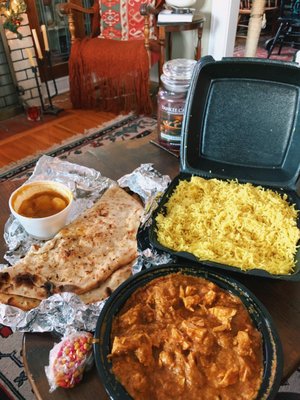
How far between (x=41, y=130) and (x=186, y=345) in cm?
271

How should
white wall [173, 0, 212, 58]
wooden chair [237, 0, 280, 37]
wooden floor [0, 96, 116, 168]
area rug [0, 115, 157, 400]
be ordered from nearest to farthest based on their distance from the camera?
area rug [0, 115, 157, 400] < wooden floor [0, 96, 116, 168] < white wall [173, 0, 212, 58] < wooden chair [237, 0, 280, 37]

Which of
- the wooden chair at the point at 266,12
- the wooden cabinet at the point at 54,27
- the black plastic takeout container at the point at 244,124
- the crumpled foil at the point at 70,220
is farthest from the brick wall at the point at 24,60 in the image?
the wooden chair at the point at 266,12

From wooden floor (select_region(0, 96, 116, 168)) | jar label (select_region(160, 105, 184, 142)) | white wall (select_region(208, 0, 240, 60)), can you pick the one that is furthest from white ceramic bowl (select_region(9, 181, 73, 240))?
white wall (select_region(208, 0, 240, 60))

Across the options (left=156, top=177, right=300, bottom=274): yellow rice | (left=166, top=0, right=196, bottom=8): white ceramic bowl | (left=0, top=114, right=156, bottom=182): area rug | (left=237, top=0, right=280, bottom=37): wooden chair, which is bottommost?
(left=0, top=114, right=156, bottom=182): area rug

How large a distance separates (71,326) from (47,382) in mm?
108

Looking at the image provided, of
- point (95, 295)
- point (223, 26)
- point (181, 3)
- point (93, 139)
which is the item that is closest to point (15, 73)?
point (93, 139)

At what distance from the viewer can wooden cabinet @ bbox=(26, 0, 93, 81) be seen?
3254mm

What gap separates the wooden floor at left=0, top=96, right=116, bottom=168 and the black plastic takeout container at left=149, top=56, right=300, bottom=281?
6.08ft

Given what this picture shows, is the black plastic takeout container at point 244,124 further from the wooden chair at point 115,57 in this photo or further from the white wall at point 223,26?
the white wall at point 223,26

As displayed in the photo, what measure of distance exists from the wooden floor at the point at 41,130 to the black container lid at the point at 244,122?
1.85 meters

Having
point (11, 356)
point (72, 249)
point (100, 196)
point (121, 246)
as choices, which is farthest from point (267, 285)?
point (11, 356)

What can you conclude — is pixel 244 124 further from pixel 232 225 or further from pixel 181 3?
pixel 181 3

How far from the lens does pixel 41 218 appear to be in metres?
0.92

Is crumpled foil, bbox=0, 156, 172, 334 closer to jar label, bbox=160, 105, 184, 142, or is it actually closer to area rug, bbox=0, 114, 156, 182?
jar label, bbox=160, 105, 184, 142
